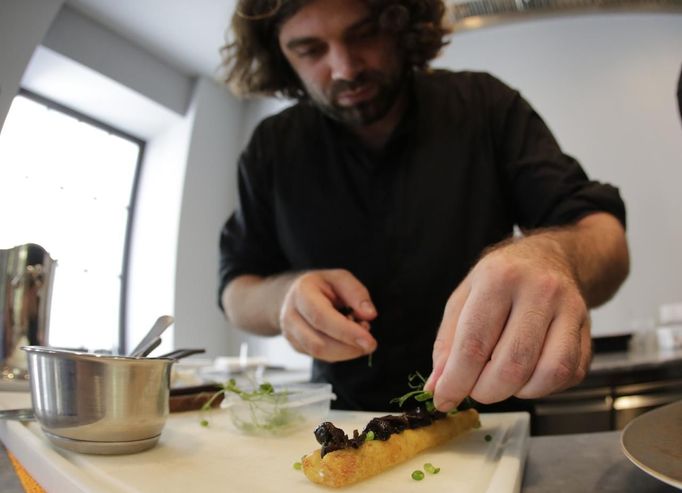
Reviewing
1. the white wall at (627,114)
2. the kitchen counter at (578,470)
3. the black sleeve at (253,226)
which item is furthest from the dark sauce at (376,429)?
the white wall at (627,114)

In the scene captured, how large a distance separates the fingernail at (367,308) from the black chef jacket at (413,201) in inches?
13.0

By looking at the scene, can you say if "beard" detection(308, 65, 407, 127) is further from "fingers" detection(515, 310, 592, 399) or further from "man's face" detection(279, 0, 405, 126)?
"fingers" detection(515, 310, 592, 399)

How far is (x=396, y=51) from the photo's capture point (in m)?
1.27

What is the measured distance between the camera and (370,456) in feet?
1.76

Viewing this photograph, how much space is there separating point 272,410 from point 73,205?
2210mm

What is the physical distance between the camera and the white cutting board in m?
0.50

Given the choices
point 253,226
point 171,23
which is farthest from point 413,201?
point 171,23

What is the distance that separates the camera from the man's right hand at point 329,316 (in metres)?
0.84

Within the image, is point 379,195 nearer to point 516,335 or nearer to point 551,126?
point 516,335

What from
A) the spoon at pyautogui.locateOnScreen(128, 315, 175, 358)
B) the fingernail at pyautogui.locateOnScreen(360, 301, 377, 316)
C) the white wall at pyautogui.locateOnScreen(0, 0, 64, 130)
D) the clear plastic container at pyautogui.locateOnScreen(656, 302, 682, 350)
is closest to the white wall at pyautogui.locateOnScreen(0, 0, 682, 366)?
the clear plastic container at pyautogui.locateOnScreen(656, 302, 682, 350)

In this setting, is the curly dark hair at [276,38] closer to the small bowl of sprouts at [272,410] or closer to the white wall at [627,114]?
the small bowl of sprouts at [272,410]

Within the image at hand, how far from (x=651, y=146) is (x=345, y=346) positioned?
9.13 feet

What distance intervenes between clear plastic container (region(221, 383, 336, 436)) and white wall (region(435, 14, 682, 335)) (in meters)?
2.54

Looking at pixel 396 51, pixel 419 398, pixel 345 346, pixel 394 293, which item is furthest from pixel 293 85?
pixel 419 398
